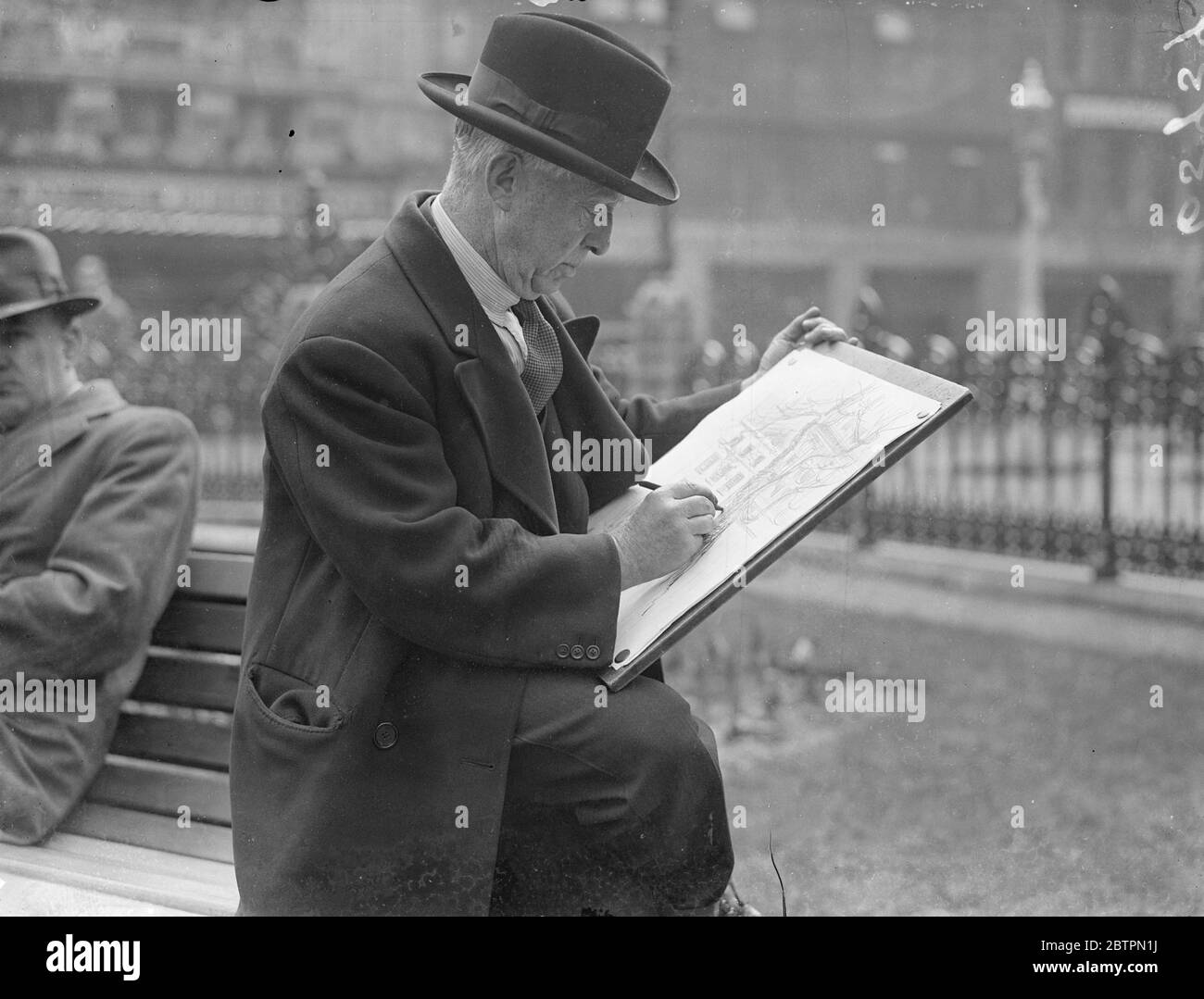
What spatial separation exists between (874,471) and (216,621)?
177 centimetres

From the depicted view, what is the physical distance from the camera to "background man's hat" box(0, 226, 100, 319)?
313 cm

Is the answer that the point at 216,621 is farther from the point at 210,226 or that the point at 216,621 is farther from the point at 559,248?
the point at 210,226

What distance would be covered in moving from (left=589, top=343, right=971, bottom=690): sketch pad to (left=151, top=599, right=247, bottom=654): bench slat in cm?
112

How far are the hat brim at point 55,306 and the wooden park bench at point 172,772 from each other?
66cm

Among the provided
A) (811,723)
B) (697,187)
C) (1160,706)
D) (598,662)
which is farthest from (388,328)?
(697,187)

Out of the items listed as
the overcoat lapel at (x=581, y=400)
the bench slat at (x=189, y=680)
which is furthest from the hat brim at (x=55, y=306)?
the overcoat lapel at (x=581, y=400)

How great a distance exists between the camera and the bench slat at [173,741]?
121 inches

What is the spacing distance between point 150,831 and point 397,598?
148 centimetres

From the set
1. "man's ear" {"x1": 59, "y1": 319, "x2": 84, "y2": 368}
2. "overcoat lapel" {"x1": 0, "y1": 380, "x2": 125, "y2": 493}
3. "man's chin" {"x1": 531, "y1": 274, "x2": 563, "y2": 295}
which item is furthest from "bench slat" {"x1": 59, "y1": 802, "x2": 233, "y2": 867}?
"man's chin" {"x1": 531, "y1": 274, "x2": 563, "y2": 295}

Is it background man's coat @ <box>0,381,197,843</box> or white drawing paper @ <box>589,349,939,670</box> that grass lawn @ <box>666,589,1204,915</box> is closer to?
white drawing paper @ <box>589,349,939,670</box>

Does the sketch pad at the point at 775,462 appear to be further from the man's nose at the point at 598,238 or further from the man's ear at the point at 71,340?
the man's ear at the point at 71,340

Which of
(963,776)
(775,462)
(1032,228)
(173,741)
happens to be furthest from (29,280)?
(1032,228)

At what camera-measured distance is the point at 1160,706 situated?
5.30 meters

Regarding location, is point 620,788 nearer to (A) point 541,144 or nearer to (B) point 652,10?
(A) point 541,144
